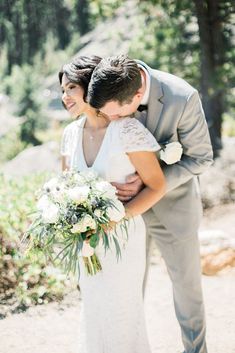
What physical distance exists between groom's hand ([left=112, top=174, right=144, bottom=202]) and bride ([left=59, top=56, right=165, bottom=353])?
30mm

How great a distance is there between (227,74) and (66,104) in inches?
305

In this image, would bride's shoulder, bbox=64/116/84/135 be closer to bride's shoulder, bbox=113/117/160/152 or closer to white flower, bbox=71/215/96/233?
bride's shoulder, bbox=113/117/160/152

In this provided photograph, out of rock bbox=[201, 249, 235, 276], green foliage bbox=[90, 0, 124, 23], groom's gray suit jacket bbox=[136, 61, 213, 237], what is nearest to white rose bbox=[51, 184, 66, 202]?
groom's gray suit jacket bbox=[136, 61, 213, 237]

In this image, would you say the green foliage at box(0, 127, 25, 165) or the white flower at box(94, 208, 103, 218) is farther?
the green foliage at box(0, 127, 25, 165)

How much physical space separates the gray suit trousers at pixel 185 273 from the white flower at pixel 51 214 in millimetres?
789

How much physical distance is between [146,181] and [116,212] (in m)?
0.27

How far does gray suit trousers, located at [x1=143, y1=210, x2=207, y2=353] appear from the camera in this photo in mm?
2990

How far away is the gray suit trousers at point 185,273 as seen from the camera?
2.99 metres

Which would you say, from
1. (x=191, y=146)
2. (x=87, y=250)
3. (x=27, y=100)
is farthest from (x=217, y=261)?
(x=27, y=100)

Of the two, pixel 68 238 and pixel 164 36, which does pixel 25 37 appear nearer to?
pixel 164 36

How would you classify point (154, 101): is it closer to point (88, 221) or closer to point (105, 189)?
point (105, 189)

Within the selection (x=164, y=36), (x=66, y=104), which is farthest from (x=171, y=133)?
(x=164, y=36)

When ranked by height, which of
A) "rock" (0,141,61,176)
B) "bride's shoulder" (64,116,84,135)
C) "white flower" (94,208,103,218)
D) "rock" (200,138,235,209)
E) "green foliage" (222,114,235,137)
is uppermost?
"bride's shoulder" (64,116,84,135)

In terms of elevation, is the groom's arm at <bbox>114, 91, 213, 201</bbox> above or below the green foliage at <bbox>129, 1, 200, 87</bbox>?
above
